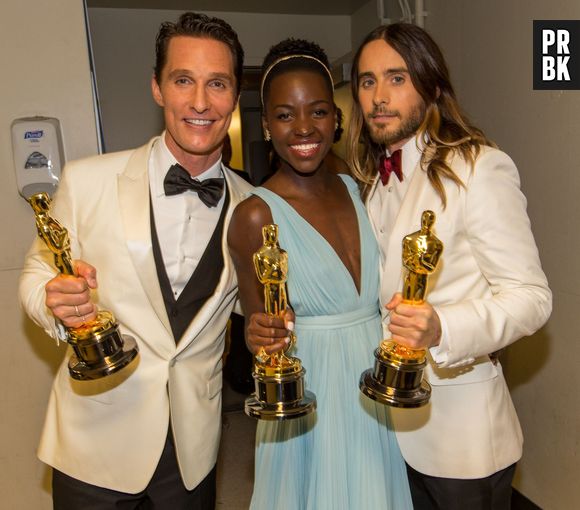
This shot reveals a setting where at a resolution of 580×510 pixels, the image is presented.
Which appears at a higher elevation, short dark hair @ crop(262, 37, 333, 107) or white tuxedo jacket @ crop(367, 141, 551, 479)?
short dark hair @ crop(262, 37, 333, 107)

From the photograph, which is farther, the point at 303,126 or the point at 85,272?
the point at 303,126

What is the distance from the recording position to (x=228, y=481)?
3777 mm

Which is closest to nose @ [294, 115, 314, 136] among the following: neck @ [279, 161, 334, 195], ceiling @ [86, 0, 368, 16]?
neck @ [279, 161, 334, 195]

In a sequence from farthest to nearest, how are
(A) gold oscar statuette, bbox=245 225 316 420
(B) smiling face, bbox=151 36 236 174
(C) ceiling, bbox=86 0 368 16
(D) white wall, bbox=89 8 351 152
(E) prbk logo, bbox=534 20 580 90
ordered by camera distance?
(D) white wall, bbox=89 8 351 152 < (C) ceiling, bbox=86 0 368 16 < (E) prbk logo, bbox=534 20 580 90 < (B) smiling face, bbox=151 36 236 174 < (A) gold oscar statuette, bbox=245 225 316 420

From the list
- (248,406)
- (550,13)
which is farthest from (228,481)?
(550,13)

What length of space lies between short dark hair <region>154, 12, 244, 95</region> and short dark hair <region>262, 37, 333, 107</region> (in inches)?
5.2

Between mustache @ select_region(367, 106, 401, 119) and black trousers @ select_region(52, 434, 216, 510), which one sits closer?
mustache @ select_region(367, 106, 401, 119)

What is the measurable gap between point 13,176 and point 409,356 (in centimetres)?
230

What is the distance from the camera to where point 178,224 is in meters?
1.99

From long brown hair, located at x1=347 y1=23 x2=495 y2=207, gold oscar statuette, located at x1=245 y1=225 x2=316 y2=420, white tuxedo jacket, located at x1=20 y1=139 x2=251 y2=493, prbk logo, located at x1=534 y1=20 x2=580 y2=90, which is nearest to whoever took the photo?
gold oscar statuette, located at x1=245 y1=225 x2=316 y2=420

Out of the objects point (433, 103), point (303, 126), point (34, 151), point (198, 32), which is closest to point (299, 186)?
point (303, 126)

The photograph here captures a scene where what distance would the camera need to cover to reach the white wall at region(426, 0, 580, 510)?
109 inches

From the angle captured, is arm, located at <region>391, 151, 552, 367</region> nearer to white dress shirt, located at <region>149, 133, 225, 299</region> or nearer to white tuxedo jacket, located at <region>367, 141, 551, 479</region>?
white tuxedo jacket, located at <region>367, 141, 551, 479</region>

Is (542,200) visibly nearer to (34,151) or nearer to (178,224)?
(178,224)
